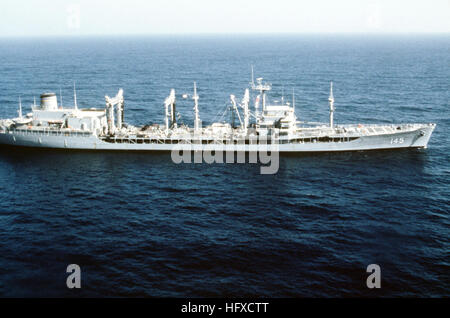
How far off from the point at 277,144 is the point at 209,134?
14.3m

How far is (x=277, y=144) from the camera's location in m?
84.9

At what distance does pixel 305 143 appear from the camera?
84625mm

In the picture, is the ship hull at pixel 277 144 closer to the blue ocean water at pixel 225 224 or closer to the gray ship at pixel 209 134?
the gray ship at pixel 209 134

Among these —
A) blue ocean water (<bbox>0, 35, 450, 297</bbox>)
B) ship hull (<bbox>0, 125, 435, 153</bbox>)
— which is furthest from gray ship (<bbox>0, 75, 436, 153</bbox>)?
blue ocean water (<bbox>0, 35, 450, 297</bbox>)

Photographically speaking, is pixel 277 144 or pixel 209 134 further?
pixel 209 134

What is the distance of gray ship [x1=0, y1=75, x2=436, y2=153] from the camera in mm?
84750

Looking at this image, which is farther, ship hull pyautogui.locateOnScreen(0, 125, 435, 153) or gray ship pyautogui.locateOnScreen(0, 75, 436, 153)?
gray ship pyautogui.locateOnScreen(0, 75, 436, 153)

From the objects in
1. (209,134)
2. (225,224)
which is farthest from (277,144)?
(225,224)

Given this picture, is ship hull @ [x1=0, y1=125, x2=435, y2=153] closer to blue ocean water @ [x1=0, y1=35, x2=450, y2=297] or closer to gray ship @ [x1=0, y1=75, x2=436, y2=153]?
gray ship @ [x1=0, y1=75, x2=436, y2=153]

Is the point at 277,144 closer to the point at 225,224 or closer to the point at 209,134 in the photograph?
the point at 209,134

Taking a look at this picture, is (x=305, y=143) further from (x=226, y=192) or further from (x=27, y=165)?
(x=27, y=165)

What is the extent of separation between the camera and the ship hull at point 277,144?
8419cm

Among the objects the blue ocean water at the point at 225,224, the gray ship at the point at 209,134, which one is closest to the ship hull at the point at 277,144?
the gray ship at the point at 209,134
